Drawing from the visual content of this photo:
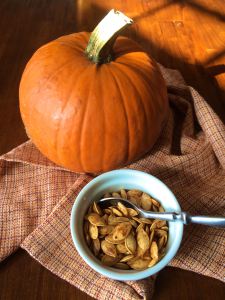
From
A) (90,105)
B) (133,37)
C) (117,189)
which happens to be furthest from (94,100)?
(133,37)

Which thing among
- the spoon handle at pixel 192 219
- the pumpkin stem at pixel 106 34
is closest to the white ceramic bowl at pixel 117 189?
the spoon handle at pixel 192 219

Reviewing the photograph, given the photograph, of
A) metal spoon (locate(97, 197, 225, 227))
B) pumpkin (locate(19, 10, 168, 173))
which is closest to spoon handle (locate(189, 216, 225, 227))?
metal spoon (locate(97, 197, 225, 227))

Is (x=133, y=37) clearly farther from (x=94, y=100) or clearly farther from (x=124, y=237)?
(x=124, y=237)

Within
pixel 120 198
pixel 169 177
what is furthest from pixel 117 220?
pixel 169 177

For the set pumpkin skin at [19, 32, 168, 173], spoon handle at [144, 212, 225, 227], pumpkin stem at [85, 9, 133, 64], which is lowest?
spoon handle at [144, 212, 225, 227]

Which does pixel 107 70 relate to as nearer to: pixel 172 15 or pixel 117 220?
pixel 117 220

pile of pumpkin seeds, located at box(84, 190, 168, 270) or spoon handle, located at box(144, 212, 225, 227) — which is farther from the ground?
spoon handle, located at box(144, 212, 225, 227)

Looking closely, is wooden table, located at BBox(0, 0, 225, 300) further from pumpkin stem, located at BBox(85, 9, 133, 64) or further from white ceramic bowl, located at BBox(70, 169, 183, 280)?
pumpkin stem, located at BBox(85, 9, 133, 64)
